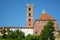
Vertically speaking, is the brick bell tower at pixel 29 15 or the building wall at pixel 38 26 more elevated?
the brick bell tower at pixel 29 15

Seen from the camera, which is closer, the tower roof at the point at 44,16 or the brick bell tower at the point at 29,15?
the tower roof at the point at 44,16

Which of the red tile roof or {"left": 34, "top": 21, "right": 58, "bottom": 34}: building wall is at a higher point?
the red tile roof

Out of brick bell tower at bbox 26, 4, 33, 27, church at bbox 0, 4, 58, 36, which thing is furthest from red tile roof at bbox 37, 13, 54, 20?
brick bell tower at bbox 26, 4, 33, 27

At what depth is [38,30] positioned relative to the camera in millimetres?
58531

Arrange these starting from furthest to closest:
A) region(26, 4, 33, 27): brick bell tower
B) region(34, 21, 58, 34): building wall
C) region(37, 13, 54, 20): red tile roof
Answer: region(26, 4, 33, 27): brick bell tower → region(37, 13, 54, 20): red tile roof → region(34, 21, 58, 34): building wall

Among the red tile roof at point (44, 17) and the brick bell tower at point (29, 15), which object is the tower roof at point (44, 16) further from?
the brick bell tower at point (29, 15)

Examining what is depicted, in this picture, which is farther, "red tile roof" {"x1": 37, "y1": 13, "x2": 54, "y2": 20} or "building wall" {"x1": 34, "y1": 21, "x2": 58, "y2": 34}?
"red tile roof" {"x1": 37, "y1": 13, "x2": 54, "y2": 20}

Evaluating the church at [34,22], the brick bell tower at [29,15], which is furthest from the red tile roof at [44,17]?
the brick bell tower at [29,15]

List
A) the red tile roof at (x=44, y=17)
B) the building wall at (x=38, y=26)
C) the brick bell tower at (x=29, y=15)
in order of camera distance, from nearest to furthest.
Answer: the building wall at (x=38, y=26) → the red tile roof at (x=44, y=17) → the brick bell tower at (x=29, y=15)

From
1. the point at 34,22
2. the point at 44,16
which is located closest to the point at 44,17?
the point at 44,16

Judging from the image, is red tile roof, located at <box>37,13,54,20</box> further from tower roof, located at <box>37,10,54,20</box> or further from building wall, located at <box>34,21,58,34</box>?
building wall, located at <box>34,21,58,34</box>

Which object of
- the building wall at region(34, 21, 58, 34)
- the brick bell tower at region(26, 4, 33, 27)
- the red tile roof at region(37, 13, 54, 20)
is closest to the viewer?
the building wall at region(34, 21, 58, 34)

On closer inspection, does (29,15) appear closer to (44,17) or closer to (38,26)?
(44,17)

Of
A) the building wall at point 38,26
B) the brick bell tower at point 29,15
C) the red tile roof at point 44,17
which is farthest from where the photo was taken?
the brick bell tower at point 29,15
